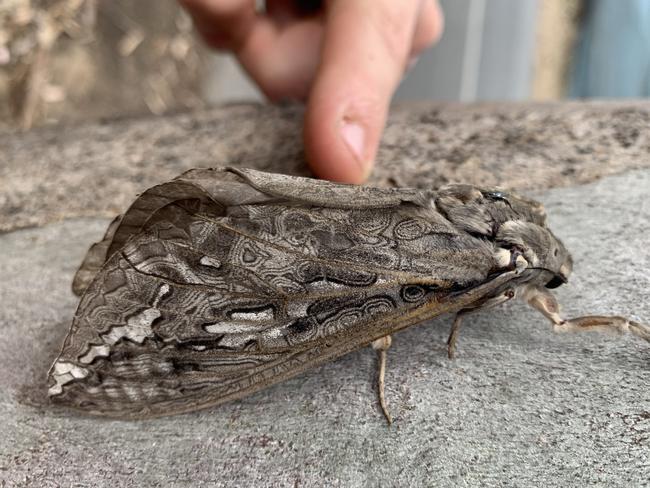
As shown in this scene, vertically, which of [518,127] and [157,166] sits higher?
[518,127]

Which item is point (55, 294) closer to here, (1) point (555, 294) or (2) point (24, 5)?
(1) point (555, 294)

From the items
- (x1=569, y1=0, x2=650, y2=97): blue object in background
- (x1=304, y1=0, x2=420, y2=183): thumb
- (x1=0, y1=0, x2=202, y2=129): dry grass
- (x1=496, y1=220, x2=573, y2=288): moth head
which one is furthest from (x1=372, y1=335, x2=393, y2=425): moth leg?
(x1=569, y1=0, x2=650, y2=97): blue object in background

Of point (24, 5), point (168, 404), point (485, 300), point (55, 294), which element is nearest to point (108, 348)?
point (168, 404)

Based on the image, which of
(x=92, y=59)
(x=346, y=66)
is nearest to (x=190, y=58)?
(x=92, y=59)

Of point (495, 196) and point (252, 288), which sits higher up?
point (495, 196)

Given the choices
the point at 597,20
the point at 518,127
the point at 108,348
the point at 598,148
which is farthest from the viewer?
the point at 597,20

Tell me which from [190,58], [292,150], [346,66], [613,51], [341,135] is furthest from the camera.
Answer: [190,58]

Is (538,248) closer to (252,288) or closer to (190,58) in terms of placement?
(252,288)
